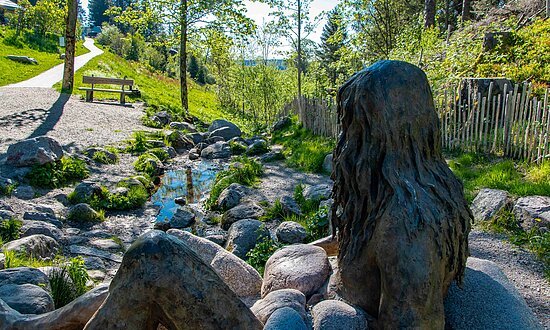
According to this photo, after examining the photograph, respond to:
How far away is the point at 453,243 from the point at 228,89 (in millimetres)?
30710

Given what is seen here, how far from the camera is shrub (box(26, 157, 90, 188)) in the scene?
27.8 ft

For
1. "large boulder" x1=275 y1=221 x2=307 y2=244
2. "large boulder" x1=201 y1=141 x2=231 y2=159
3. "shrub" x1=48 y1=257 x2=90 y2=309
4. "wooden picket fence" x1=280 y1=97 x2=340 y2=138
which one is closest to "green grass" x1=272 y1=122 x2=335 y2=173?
"wooden picket fence" x1=280 y1=97 x2=340 y2=138

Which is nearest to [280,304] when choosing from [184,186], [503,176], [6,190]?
[503,176]

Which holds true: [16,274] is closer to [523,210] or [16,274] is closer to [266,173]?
[523,210]

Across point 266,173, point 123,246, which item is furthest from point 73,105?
point 123,246

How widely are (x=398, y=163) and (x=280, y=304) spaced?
3.76ft

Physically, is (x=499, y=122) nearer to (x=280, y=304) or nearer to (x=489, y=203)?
(x=489, y=203)

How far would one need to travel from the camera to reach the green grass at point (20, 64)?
2090 centimetres

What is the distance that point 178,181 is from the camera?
10.9m

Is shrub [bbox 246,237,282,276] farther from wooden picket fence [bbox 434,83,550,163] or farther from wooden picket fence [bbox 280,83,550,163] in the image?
wooden picket fence [bbox 434,83,550,163]

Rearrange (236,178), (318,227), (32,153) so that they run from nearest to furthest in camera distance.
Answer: (318,227), (32,153), (236,178)

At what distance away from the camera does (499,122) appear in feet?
28.1

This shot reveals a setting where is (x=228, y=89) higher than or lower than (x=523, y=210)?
higher

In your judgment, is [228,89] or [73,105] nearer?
[73,105]
